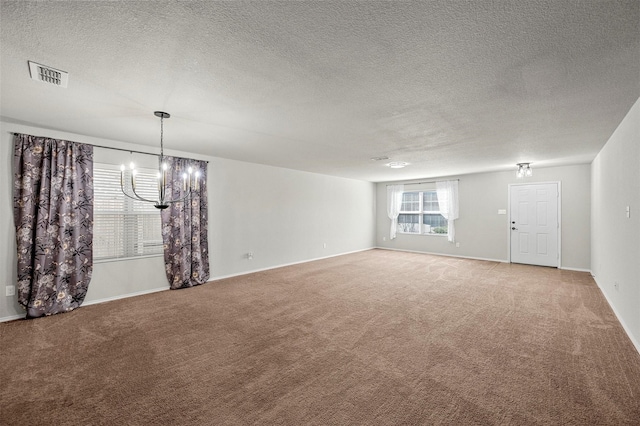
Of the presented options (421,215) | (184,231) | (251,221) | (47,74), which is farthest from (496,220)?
(47,74)

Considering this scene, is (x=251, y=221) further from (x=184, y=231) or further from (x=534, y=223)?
(x=534, y=223)

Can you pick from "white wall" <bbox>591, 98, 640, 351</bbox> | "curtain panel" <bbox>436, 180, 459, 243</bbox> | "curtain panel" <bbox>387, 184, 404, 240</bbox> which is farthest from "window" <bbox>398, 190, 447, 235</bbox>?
"white wall" <bbox>591, 98, 640, 351</bbox>

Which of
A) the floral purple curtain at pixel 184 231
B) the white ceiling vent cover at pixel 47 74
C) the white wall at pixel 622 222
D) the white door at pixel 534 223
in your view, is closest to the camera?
the white ceiling vent cover at pixel 47 74

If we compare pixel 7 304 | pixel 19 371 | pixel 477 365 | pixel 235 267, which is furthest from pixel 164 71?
pixel 235 267

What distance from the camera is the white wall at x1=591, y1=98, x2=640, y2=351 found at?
8.57 ft

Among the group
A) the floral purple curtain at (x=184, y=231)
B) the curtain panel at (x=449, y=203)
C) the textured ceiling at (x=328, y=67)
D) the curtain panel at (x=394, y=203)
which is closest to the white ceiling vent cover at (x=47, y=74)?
the textured ceiling at (x=328, y=67)

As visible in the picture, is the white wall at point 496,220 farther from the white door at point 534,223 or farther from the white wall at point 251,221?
the white wall at point 251,221

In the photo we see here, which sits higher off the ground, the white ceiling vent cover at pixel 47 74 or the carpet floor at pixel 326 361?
the white ceiling vent cover at pixel 47 74

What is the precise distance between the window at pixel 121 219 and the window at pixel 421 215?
696 centimetres

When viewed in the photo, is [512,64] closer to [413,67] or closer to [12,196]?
[413,67]

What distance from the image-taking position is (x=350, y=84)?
7.27 feet

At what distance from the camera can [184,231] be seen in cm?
471

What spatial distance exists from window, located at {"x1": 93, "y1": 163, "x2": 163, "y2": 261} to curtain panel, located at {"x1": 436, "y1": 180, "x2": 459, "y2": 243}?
7.10 m

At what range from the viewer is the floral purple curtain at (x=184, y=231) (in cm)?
457
